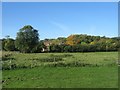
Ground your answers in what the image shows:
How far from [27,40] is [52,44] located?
5700 millimetres

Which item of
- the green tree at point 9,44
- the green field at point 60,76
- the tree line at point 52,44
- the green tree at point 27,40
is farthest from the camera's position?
the green tree at point 27,40

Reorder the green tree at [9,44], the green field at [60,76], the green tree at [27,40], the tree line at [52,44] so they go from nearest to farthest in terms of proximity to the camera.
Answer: the green field at [60,76] < the green tree at [9,44] < the tree line at [52,44] < the green tree at [27,40]

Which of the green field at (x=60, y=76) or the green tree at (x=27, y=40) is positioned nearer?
the green field at (x=60, y=76)

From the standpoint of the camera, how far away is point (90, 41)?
50531 mm

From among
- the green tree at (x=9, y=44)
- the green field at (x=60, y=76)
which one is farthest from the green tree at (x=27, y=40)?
the green field at (x=60, y=76)

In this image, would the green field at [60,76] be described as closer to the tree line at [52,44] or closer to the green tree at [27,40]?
the tree line at [52,44]

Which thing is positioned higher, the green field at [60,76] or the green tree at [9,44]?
the green tree at [9,44]

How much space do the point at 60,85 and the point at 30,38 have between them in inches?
1541

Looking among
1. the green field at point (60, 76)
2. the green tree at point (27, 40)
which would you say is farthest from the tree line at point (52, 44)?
the green field at point (60, 76)

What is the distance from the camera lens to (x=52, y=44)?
46.5 metres

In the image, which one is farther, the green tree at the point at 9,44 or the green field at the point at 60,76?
the green tree at the point at 9,44

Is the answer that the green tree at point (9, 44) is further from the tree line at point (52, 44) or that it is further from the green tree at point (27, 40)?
the green tree at point (27, 40)

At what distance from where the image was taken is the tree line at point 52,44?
4531 centimetres

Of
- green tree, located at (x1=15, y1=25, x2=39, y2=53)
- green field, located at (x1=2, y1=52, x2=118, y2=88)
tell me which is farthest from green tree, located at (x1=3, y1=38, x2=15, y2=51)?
green field, located at (x1=2, y1=52, x2=118, y2=88)
